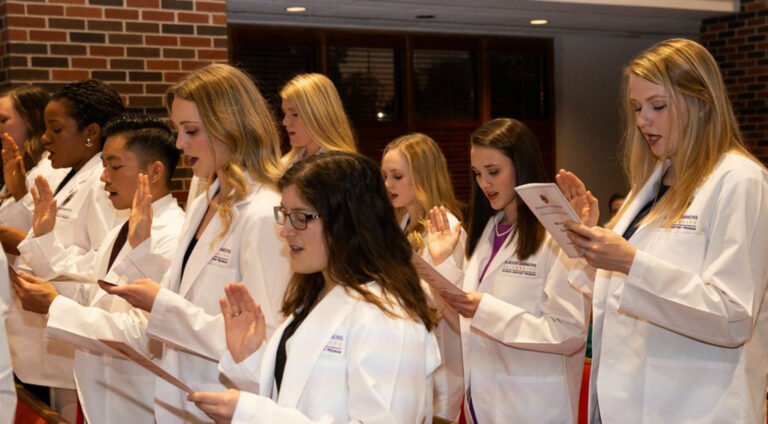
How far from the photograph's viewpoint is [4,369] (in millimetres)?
2141

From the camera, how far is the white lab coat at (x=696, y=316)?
7.94 feet

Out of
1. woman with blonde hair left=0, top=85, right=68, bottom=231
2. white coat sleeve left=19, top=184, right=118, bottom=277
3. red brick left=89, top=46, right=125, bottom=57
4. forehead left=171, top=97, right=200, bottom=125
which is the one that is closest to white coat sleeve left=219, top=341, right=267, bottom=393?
forehead left=171, top=97, right=200, bottom=125

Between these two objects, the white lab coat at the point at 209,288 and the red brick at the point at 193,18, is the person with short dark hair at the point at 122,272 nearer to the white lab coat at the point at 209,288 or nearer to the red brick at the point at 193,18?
the white lab coat at the point at 209,288

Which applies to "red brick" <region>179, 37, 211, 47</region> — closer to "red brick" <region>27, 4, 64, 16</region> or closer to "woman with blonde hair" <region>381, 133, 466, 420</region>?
"red brick" <region>27, 4, 64, 16</region>

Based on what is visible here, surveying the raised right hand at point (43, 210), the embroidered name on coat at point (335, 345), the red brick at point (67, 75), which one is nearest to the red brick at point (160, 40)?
the red brick at point (67, 75)

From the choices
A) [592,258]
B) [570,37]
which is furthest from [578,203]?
[570,37]

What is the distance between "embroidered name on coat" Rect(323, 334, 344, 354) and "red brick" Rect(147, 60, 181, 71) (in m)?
3.93

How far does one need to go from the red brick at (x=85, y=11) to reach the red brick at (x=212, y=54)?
628 millimetres

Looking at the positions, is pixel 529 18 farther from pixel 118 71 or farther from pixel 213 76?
pixel 213 76

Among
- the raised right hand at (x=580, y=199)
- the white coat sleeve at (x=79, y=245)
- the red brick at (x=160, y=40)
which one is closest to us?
the raised right hand at (x=580, y=199)

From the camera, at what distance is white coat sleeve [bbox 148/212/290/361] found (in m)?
2.76

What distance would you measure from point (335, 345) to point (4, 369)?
0.76 m

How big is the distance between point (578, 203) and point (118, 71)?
345 cm

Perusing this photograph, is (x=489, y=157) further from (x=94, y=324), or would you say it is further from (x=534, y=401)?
(x=94, y=324)
